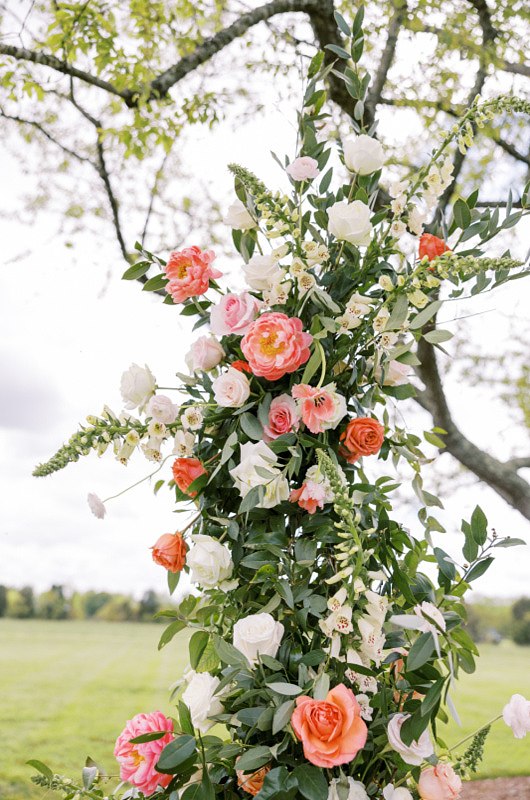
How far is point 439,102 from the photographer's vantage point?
12.2 ft

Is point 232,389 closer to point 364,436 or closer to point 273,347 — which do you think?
point 273,347

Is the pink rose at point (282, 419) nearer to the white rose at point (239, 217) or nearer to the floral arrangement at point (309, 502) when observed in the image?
the floral arrangement at point (309, 502)

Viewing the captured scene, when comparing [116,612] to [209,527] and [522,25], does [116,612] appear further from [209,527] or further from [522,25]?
[522,25]

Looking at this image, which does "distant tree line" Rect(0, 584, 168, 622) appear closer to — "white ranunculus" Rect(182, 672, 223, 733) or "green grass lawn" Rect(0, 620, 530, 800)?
"green grass lawn" Rect(0, 620, 530, 800)

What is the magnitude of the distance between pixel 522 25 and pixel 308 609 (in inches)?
142

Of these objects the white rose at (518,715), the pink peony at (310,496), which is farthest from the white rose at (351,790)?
the pink peony at (310,496)

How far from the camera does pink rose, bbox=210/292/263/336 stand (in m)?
1.05

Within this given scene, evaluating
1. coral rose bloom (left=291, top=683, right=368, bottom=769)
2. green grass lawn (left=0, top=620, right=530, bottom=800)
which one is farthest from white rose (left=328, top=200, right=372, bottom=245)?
green grass lawn (left=0, top=620, right=530, bottom=800)

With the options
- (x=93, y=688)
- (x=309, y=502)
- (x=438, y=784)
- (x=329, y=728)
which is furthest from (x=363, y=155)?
(x=93, y=688)

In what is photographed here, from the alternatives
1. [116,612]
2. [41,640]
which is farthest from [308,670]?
[41,640]

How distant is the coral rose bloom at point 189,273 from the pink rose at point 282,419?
23 cm

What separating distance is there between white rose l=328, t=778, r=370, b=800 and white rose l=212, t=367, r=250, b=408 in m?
0.51

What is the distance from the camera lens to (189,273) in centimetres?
112

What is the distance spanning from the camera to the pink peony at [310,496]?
971mm
